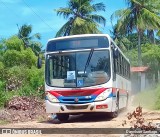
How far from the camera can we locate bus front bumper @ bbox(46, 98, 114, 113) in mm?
14328

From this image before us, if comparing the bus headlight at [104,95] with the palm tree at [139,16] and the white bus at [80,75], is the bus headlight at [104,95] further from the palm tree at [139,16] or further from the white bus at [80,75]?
the palm tree at [139,16]

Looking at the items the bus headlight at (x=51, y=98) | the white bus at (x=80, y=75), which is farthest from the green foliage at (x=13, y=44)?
the bus headlight at (x=51, y=98)

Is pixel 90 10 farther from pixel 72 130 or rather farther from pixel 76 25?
pixel 72 130

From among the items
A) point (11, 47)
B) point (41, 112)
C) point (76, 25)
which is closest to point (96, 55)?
point (41, 112)

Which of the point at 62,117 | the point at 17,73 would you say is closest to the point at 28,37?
the point at 17,73

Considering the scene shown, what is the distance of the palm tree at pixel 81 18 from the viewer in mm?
43969

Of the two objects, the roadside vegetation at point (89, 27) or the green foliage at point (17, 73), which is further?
the roadside vegetation at point (89, 27)

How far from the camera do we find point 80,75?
14.5 meters

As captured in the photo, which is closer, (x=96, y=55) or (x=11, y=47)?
(x=96, y=55)

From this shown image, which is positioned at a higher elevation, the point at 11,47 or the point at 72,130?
the point at 11,47

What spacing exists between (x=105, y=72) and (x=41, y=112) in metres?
5.39

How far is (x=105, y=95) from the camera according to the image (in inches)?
568

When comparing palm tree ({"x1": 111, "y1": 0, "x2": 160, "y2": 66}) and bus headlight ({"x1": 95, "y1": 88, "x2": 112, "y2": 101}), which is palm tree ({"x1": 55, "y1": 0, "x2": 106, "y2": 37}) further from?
bus headlight ({"x1": 95, "y1": 88, "x2": 112, "y2": 101})

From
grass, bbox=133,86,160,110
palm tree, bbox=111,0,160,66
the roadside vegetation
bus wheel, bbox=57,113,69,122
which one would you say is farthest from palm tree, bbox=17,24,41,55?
bus wheel, bbox=57,113,69,122
